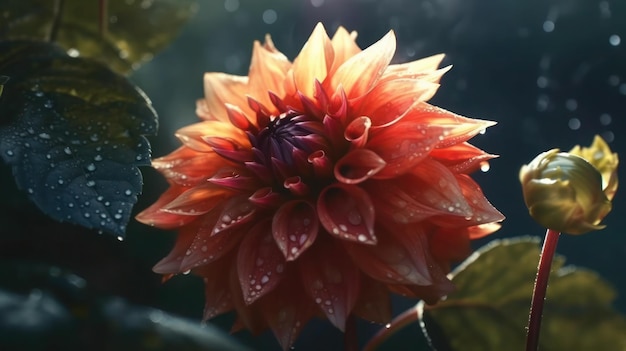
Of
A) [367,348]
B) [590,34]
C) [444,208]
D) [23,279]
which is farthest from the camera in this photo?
[590,34]

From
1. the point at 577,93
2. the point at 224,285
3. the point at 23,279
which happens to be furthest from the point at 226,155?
the point at 577,93

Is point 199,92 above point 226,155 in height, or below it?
below

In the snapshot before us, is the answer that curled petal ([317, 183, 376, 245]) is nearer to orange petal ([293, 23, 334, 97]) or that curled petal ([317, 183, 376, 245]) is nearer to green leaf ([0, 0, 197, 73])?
orange petal ([293, 23, 334, 97])

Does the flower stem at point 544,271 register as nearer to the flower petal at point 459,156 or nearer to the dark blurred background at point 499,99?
the flower petal at point 459,156

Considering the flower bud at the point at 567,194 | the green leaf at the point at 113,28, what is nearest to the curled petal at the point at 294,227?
the flower bud at the point at 567,194

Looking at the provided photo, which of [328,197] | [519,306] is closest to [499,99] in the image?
[519,306]

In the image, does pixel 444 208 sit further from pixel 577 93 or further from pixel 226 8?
pixel 226 8

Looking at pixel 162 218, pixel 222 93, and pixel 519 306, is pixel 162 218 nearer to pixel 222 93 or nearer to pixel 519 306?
pixel 222 93

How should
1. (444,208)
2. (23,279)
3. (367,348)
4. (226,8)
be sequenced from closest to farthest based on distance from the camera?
(444,208), (367,348), (23,279), (226,8)
